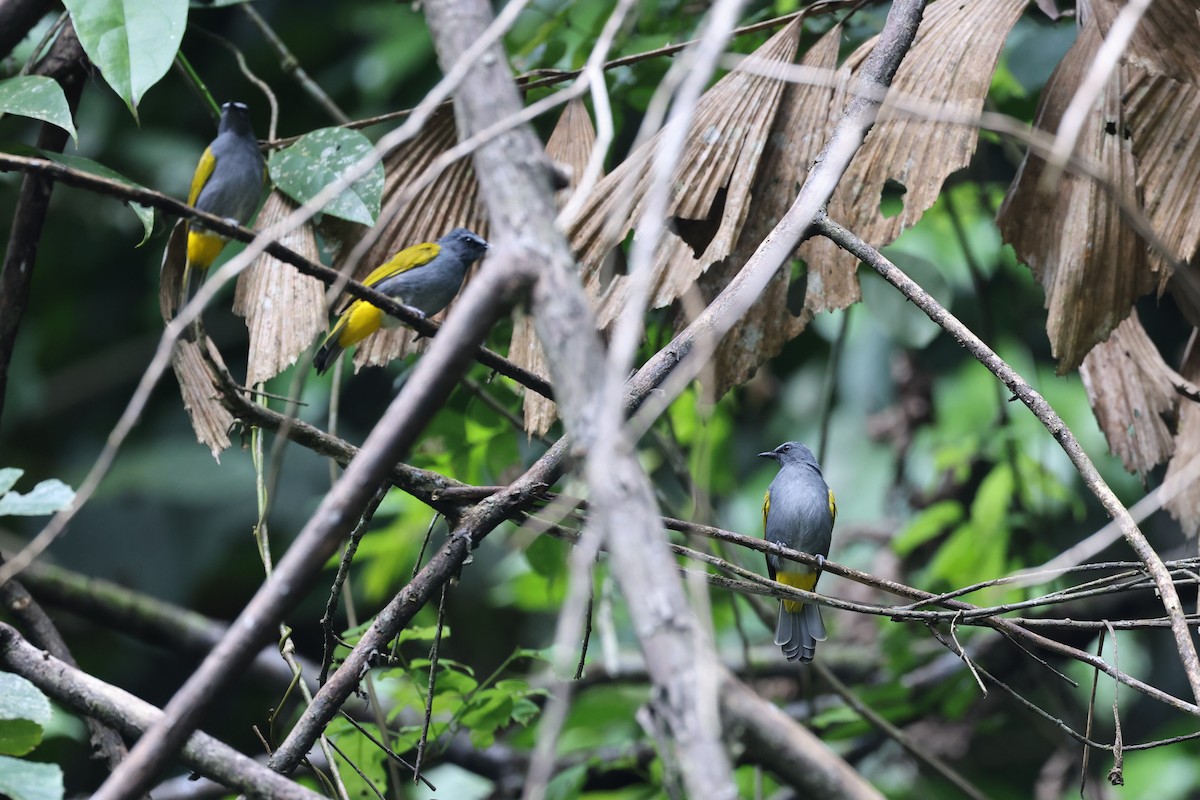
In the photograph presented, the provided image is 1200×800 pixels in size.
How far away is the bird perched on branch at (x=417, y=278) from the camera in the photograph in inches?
138

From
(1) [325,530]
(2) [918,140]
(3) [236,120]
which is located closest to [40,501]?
(1) [325,530]

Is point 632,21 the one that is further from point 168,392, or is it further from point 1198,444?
point 168,392

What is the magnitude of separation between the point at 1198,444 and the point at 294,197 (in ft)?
9.08

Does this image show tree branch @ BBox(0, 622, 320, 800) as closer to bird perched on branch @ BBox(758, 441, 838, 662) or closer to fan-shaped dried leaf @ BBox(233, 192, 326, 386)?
fan-shaped dried leaf @ BBox(233, 192, 326, 386)

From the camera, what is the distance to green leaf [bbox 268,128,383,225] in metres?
2.97

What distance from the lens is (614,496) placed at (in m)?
1.21

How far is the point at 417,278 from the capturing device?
353 centimetres

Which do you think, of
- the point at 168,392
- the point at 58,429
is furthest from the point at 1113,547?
the point at 58,429

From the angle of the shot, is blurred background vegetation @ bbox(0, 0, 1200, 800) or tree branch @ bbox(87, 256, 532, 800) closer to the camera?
tree branch @ bbox(87, 256, 532, 800)

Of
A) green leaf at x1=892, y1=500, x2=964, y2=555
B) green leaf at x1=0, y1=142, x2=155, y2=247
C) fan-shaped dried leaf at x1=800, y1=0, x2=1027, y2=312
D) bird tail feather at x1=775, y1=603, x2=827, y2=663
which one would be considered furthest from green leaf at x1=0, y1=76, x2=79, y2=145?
green leaf at x1=892, y1=500, x2=964, y2=555

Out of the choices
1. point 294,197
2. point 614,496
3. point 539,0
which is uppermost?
point 539,0

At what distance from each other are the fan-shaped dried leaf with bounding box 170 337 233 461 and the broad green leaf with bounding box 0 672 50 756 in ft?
2.76

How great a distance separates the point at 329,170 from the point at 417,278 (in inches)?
20.0

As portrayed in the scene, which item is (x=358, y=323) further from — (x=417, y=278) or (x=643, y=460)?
(x=643, y=460)
